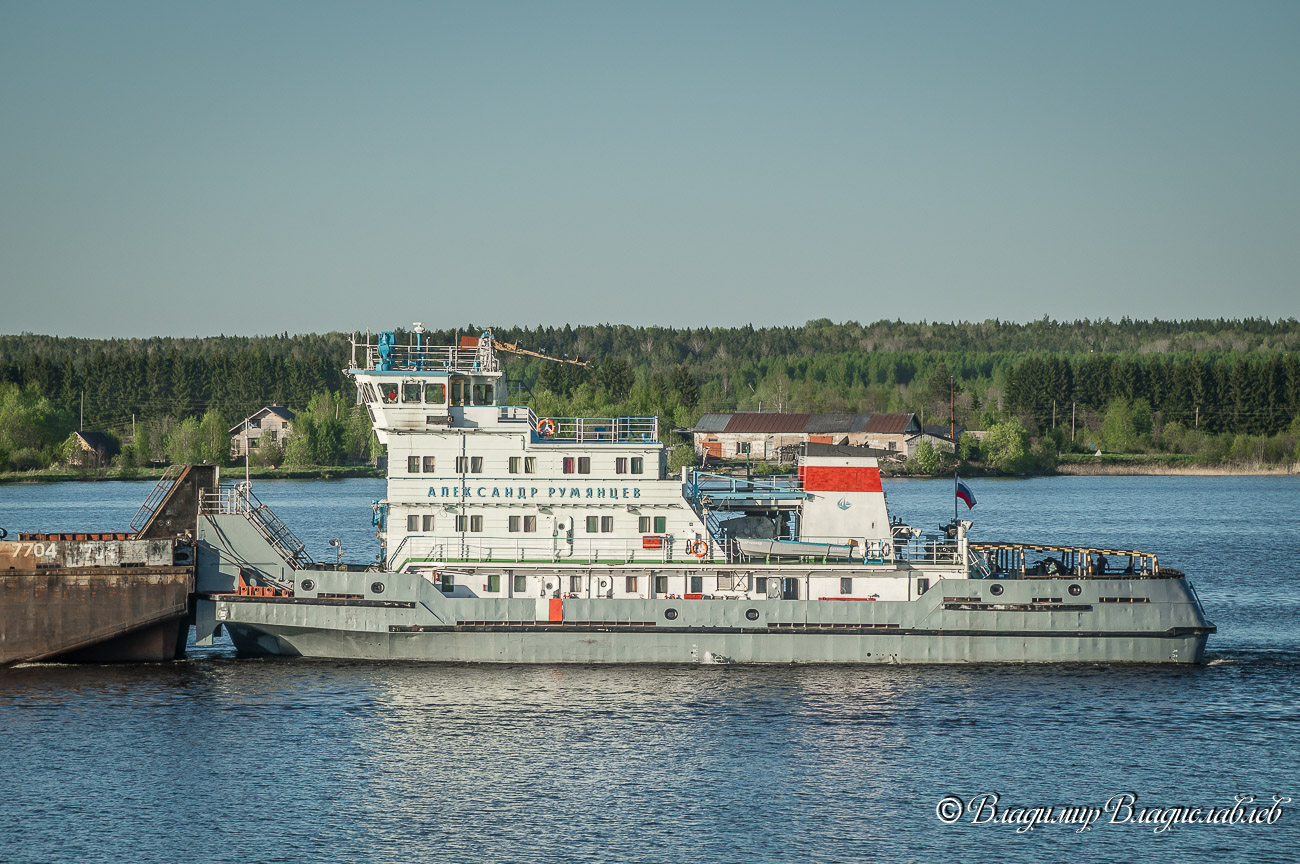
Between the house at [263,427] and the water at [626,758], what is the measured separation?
4000 inches

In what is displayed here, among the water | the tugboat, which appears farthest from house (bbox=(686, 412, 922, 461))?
the tugboat

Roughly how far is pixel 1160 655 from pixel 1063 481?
85953 millimetres

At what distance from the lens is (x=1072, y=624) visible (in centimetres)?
3378

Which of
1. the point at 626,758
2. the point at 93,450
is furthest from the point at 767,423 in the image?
the point at 626,758

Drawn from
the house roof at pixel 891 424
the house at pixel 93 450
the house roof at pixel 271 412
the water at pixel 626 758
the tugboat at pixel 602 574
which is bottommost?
the water at pixel 626 758

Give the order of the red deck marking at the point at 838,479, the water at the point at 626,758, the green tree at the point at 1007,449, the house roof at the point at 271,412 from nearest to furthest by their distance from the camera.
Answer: the water at the point at 626,758, the red deck marking at the point at 838,479, the green tree at the point at 1007,449, the house roof at the point at 271,412

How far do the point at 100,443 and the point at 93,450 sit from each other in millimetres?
2742

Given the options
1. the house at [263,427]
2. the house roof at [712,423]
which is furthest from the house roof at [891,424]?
the house at [263,427]

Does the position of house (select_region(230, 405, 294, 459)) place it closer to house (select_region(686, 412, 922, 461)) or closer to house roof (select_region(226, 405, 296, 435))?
house roof (select_region(226, 405, 296, 435))

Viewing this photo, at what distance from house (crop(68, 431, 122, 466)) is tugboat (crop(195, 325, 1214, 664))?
321 ft

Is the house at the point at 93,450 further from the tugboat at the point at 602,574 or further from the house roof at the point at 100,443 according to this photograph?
the tugboat at the point at 602,574

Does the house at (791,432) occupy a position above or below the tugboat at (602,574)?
above

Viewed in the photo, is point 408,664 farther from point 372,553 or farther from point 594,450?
point 372,553

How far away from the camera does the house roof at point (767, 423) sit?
134000mm
